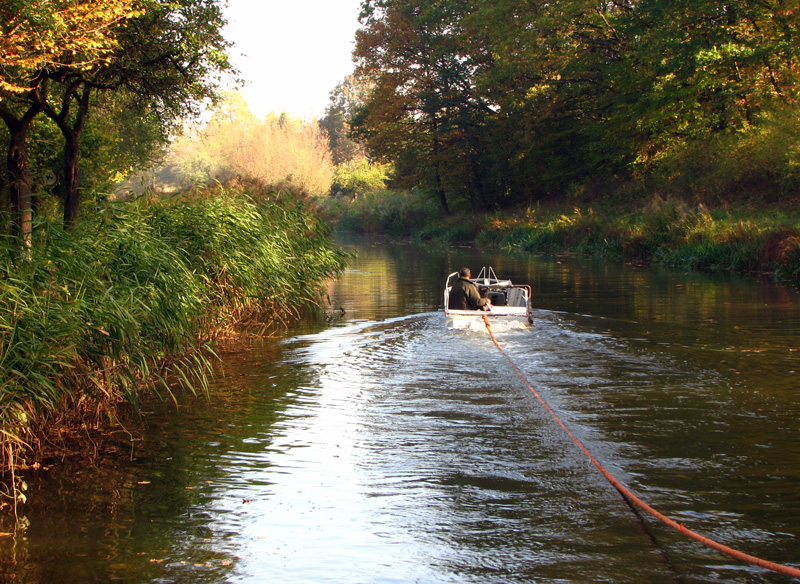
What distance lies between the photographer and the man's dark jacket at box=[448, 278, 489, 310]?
597 inches

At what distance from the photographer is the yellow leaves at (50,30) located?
1021 cm

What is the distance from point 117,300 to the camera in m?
8.35

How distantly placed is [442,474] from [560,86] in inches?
1547

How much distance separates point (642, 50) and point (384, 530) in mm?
33690

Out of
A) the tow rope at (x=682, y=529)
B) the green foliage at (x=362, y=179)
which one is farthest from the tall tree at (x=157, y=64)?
the green foliage at (x=362, y=179)

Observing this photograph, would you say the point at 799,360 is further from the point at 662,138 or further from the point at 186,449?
the point at 662,138

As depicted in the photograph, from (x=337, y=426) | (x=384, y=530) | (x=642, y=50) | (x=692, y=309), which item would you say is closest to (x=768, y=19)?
(x=642, y=50)

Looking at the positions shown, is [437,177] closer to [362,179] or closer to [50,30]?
[362,179]

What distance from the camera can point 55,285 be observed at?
26.4ft

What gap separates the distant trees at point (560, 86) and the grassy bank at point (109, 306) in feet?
73.9

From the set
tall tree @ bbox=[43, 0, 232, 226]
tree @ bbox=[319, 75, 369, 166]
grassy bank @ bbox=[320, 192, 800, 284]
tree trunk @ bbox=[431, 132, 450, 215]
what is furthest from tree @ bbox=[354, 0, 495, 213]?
tree @ bbox=[319, 75, 369, 166]

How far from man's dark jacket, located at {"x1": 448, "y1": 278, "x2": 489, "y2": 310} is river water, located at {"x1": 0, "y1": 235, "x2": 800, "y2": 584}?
1664mm

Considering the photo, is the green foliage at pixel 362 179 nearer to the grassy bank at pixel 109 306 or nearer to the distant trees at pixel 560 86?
the distant trees at pixel 560 86

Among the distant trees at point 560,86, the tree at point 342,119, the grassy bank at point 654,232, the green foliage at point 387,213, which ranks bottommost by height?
the grassy bank at point 654,232
